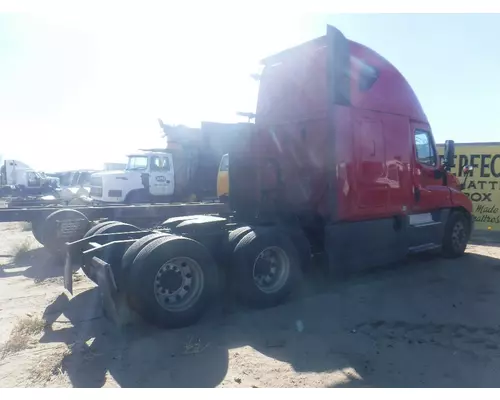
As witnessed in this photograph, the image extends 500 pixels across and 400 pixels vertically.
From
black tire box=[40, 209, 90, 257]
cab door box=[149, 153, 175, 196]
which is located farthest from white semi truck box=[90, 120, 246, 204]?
black tire box=[40, 209, 90, 257]

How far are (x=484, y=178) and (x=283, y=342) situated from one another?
12.2 m

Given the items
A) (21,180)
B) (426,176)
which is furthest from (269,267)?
(21,180)

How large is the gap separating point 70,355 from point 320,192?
427 cm

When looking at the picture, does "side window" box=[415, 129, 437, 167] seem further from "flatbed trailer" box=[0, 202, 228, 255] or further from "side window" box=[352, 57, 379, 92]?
"flatbed trailer" box=[0, 202, 228, 255]

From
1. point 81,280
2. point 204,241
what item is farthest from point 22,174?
point 204,241

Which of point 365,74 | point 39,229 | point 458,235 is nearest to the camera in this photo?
point 365,74

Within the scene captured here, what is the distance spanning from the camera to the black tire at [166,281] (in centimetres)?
459

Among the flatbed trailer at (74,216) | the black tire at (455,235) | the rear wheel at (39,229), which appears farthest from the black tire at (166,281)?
the black tire at (455,235)

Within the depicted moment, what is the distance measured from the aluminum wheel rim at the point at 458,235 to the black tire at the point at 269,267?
188 inches

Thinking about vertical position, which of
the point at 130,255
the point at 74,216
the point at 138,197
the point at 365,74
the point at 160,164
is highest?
the point at 365,74

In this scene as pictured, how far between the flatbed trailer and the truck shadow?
8.75 feet

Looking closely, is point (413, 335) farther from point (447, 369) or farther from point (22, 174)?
point (22, 174)

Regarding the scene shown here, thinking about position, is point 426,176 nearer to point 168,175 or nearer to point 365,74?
point 365,74

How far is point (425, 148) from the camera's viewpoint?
8203 mm
